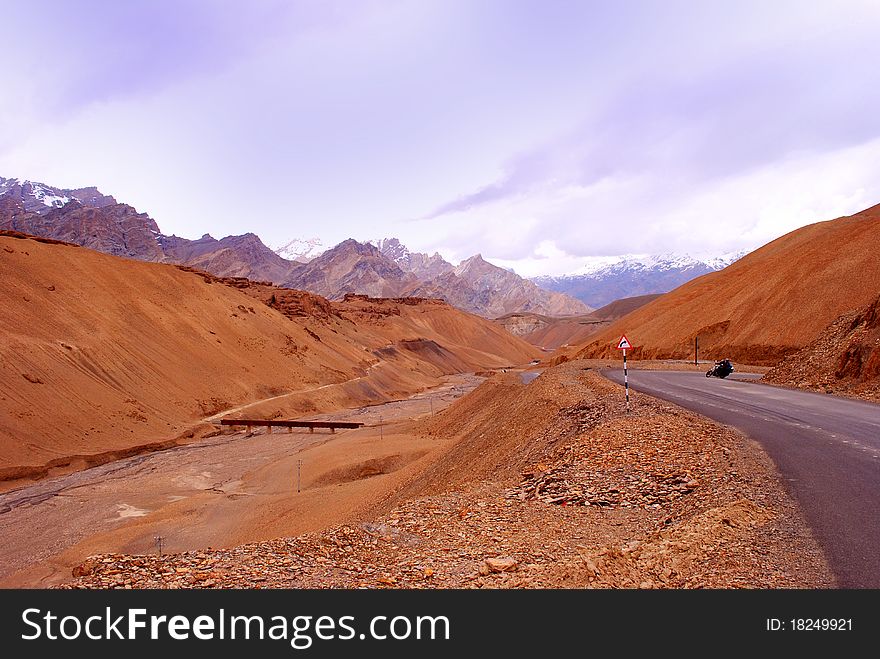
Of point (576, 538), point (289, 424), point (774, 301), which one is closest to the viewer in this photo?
point (576, 538)

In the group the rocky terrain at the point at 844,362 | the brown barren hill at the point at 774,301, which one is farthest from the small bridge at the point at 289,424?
the brown barren hill at the point at 774,301

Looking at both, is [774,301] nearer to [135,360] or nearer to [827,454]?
[827,454]

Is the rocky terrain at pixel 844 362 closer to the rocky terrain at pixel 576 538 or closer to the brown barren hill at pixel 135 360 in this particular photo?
the rocky terrain at pixel 576 538

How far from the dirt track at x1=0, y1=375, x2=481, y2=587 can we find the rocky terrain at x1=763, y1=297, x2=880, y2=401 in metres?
16.0

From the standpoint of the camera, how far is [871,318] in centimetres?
2106

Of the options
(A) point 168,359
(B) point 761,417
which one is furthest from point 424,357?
(B) point 761,417

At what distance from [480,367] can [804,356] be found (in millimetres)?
97050

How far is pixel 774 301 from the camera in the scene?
47.0 meters

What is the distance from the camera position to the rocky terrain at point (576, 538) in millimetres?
5480

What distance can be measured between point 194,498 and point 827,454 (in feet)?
74.9

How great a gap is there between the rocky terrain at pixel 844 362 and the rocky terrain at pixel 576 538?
10622mm

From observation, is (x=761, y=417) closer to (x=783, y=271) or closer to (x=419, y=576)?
(x=419, y=576)

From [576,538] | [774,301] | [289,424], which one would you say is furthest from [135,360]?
[774,301]

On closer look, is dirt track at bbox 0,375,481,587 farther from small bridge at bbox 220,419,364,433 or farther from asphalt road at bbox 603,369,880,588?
asphalt road at bbox 603,369,880,588
